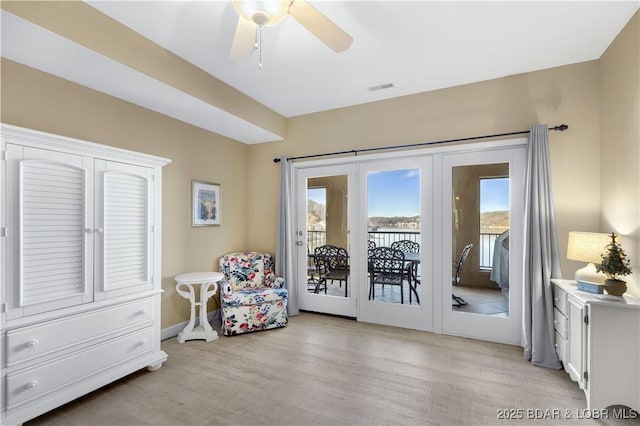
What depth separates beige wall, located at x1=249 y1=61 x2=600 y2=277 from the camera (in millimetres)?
2832

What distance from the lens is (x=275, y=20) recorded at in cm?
174

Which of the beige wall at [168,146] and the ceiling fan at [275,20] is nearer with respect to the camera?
the ceiling fan at [275,20]

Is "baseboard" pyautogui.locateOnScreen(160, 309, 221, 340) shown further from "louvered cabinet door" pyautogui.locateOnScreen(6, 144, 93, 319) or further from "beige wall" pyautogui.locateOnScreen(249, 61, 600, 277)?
"beige wall" pyautogui.locateOnScreen(249, 61, 600, 277)

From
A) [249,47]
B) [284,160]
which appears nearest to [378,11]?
[249,47]

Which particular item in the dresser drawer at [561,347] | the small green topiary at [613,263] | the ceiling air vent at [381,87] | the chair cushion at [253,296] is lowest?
the dresser drawer at [561,347]

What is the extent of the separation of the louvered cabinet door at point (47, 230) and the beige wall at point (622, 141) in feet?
13.1

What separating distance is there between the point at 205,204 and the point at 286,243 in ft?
3.82

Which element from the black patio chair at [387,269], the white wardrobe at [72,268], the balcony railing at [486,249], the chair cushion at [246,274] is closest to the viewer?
the white wardrobe at [72,268]

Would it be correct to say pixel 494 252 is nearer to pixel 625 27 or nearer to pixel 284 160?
pixel 625 27

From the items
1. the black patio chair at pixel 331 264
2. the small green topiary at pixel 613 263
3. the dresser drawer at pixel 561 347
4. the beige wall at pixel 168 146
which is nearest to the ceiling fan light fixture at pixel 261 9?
the beige wall at pixel 168 146

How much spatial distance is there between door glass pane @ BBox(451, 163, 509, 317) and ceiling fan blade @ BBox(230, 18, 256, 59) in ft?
8.14

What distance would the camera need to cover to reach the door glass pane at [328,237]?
4.02m

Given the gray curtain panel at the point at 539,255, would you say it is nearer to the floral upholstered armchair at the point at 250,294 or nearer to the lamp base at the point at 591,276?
the lamp base at the point at 591,276

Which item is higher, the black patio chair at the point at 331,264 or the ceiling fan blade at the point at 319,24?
the ceiling fan blade at the point at 319,24
